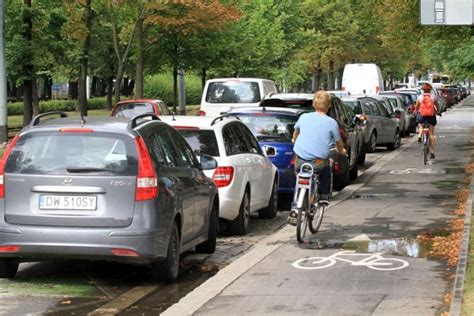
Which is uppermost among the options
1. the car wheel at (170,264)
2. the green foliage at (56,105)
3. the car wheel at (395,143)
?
the car wheel at (170,264)

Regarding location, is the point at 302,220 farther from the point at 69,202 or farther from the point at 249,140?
the point at 69,202

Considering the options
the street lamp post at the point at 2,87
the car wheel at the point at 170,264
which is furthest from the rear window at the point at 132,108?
the car wheel at the point at 170,264

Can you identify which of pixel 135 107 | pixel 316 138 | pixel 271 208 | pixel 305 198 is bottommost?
pixel 271 208

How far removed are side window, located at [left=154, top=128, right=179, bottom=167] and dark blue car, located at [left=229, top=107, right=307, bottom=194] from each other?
551 cm

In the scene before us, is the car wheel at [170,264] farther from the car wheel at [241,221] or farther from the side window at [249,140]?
the side window at [249,140]

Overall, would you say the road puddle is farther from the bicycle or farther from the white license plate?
the white license plate

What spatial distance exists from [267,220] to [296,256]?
12.8 feet

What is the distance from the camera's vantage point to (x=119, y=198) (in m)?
8.65

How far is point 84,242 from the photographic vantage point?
28.1ft

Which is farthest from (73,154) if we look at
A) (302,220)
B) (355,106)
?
(355,106)

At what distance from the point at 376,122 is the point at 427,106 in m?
5.18

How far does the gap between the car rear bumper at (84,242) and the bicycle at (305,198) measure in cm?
304

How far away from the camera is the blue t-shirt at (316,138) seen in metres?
11.6

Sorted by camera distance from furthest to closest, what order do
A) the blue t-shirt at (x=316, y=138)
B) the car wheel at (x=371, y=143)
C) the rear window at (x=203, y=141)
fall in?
the car wheel at (x=371, y=143)
the rear window at (x=203, y=141)
the blue t-shirt at (x=316, y=138)
